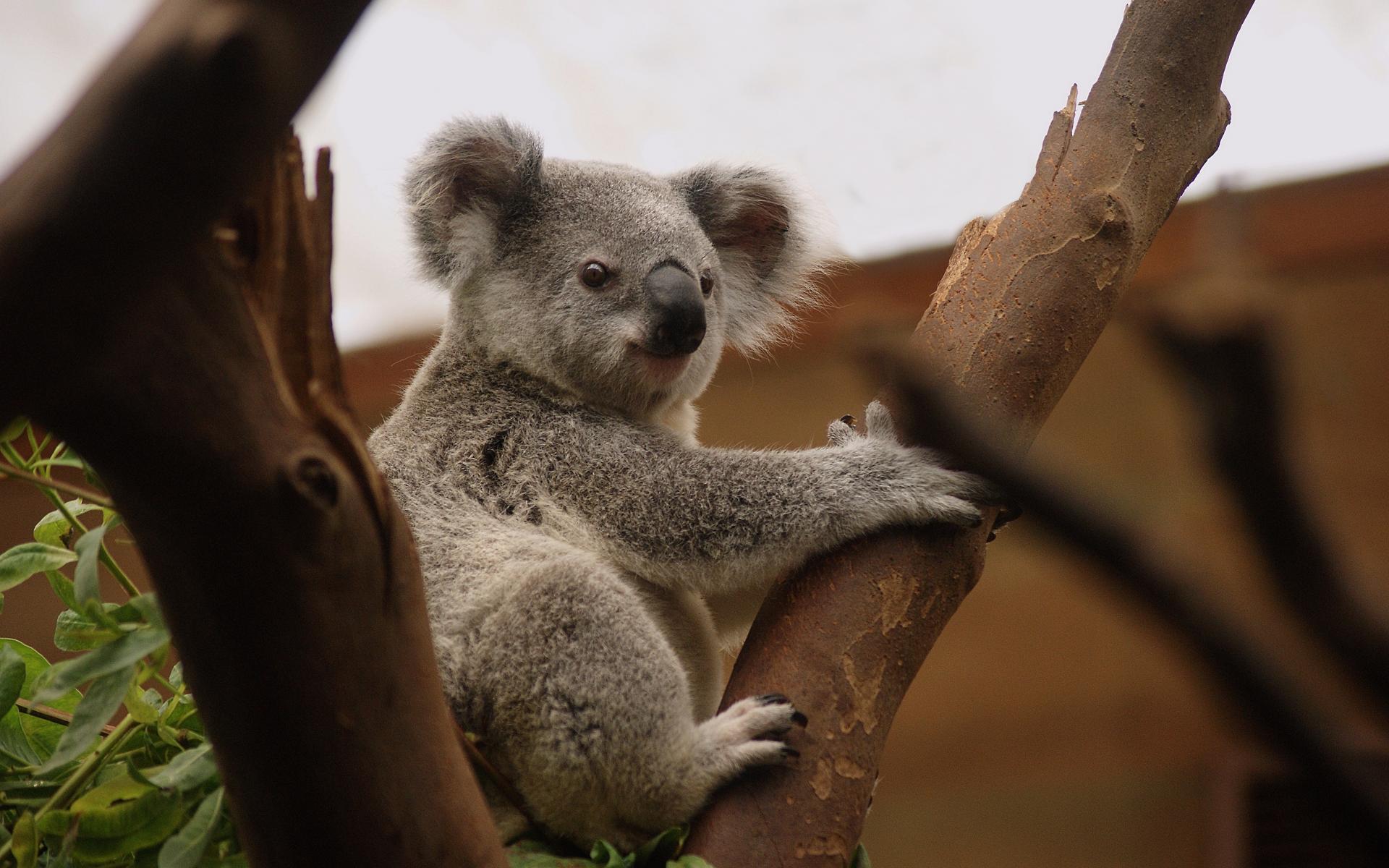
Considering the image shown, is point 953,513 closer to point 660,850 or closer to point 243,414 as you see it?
point 660,850

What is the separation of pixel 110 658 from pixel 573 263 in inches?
58.9

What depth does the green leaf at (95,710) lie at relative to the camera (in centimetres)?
161

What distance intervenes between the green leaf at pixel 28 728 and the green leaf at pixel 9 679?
0.02 m

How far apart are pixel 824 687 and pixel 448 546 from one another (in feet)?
2.58

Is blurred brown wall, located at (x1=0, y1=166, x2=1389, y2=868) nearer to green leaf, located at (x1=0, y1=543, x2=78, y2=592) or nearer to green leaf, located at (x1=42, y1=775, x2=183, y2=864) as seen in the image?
green leaf, located at (x1=0, y1=543, x2=78, y2=592)

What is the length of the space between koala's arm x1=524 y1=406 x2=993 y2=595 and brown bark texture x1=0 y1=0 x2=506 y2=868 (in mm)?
962

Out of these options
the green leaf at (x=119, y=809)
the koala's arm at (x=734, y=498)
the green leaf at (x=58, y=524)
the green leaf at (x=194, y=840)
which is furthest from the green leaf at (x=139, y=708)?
the koala's arm at (x=734, y=498)

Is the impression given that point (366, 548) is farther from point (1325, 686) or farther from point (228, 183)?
point (1325, 686)

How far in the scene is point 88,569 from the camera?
1614mm

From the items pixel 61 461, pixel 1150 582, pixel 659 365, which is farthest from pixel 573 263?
pixel 1150 582

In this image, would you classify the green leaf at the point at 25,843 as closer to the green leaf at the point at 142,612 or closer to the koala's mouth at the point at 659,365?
the green leaf at the point at 142,612

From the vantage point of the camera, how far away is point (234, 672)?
1283 mm

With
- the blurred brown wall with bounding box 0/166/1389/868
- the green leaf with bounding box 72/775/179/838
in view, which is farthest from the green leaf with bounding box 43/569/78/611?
the blurred brown wall with bounding box 0/166/1389/868

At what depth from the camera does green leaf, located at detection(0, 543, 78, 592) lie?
1.92m
